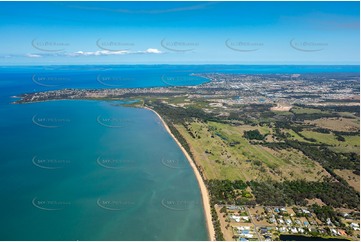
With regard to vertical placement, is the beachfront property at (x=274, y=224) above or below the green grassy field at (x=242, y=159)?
below

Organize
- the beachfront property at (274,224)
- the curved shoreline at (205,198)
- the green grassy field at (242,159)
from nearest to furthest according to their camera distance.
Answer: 1. the beachfront property at (274,224)
2. the curved shoreline at (205,198)
3. the green grassy field at (242,159)

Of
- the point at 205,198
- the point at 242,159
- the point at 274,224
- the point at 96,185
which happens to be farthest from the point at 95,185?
the point at 242,159

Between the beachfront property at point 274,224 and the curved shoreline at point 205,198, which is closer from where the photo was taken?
the beachfront property at point 274,224

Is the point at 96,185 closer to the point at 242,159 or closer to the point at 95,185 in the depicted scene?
the point at 95,185

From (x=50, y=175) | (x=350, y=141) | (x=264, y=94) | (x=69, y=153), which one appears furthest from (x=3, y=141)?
(x=264, y=94)

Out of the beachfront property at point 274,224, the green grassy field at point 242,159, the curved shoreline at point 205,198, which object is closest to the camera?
the beachfront property at point 274,224

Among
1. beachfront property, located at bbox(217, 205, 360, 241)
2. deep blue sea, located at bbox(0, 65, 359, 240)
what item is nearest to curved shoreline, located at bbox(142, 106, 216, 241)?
deep blue sea, located at bbox(0, 65, 359, 240)

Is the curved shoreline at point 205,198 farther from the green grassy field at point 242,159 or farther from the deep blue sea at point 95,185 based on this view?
the green grassy field at point 242,159

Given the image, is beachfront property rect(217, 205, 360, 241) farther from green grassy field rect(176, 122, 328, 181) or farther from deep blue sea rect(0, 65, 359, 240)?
green grassy field rect(176, 122, 328, 181)

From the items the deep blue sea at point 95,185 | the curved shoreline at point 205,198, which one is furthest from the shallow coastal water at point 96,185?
the curved shoreline at point 205,198

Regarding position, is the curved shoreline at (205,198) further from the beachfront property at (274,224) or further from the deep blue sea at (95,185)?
the beachfront property at (274,224)

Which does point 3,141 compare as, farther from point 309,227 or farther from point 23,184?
point 309,227
